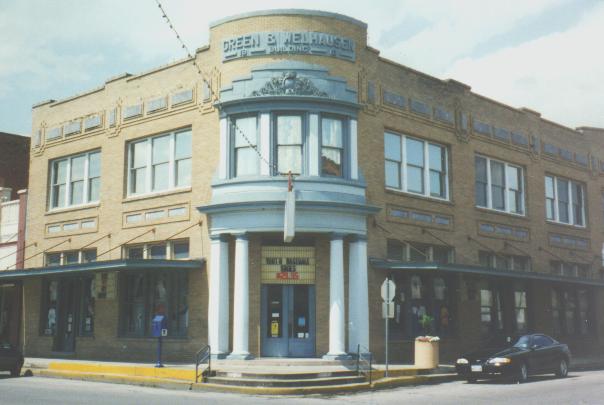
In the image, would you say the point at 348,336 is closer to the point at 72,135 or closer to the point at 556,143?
the point at 72,135

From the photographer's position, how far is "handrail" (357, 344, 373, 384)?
2023 centimetres

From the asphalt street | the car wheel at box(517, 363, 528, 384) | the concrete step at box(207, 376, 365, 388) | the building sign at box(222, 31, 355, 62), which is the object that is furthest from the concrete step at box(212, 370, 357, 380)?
the building sign at box(222, 31, 355, 62)

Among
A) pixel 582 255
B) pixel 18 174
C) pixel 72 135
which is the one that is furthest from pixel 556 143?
pixel 18 174

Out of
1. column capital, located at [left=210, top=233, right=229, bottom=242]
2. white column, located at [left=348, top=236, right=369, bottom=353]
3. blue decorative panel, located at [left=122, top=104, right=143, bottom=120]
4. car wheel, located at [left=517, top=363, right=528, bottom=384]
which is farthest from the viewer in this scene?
blue decorative panel, located at [left=122, top=104, right=143, bottom=120]

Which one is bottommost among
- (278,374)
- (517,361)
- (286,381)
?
(286,381)

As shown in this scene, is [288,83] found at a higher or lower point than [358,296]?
higher

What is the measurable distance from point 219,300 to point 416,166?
29.8 ft

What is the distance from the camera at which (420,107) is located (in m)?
27.1

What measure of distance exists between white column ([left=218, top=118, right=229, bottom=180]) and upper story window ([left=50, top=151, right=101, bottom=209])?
279 inches

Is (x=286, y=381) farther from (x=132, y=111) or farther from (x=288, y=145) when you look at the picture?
(x=132, y=111)

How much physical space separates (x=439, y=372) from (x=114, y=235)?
12845 millimetres

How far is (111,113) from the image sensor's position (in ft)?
92.8

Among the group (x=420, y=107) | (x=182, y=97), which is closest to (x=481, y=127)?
(x=420, y=107)

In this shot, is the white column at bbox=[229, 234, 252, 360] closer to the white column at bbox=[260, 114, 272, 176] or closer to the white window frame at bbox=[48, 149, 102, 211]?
the white column at bbox=[260, 114, 272, 176]
